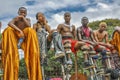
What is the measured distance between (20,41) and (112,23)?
2175 centimetres

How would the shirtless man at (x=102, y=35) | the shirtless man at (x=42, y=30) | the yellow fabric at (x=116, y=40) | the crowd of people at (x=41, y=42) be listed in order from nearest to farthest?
the crowd of people at (x=41, y=42)
the shirtless man at (x=42, y=30)
the yellow fabric at (x=116, y=40)
the shirtless man at (x=102, y=35)

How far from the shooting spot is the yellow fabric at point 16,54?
29.8 ft

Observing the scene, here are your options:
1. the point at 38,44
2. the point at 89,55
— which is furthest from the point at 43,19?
the point at 89,55

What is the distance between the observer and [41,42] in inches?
393

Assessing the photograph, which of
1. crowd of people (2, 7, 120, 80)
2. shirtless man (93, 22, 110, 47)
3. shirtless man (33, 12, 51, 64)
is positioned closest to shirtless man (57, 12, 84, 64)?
crowd of people (2, 7, 120, 80)

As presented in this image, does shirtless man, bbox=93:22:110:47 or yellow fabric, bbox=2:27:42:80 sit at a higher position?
shirtless man, bbox=93:22:110:47

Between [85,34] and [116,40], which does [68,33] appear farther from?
[116,40]

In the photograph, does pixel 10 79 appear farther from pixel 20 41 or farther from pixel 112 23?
pixel 112 23

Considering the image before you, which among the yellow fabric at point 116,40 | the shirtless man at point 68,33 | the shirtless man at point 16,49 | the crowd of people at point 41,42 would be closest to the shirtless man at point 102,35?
the crowd of people at point 41,42

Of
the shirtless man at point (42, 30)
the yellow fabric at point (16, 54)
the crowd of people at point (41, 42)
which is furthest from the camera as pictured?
the shirtless man at point (42, 30)

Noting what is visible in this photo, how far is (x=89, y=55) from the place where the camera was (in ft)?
34.8

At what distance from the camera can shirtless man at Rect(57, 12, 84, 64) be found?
34.3ft

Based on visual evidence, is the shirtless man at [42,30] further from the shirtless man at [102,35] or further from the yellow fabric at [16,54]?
the shirtless man at [102,35]

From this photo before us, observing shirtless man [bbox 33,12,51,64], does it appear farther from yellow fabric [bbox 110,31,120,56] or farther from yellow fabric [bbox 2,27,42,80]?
yellow fabric [bbox 110,31,120,56]
